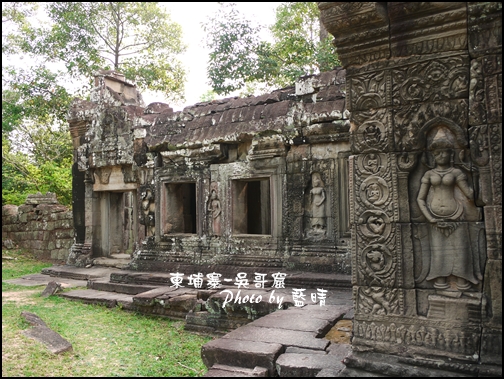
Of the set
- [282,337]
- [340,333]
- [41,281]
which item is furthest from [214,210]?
[282,337]

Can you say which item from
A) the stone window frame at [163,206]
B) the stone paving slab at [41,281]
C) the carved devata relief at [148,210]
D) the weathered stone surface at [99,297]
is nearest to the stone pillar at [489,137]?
the weathered stone surface at [99,297]

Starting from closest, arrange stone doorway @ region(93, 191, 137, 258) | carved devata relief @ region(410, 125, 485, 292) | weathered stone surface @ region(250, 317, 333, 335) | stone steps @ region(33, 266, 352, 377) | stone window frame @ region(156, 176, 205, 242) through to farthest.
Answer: carved devata relief @ region(410, 125, 485, 292)
stone steps @ region(33, 266, 352, 377)
weathered stone surface @ region(250, 317, 333, 335)
stone window frame @ region(156, 176, 205, 242)
stone doorway @ region(93, 191, 137, 258)

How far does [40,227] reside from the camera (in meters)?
12.6

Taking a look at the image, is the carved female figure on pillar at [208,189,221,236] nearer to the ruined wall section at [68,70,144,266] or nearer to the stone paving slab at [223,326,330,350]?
the ruined wall section at [68,70,144,266]

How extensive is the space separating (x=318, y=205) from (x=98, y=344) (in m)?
4.04

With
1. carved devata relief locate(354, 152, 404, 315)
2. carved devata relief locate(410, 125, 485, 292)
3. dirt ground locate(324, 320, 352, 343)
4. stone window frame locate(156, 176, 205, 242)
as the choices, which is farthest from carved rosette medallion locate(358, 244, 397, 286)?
stone window frame locate(156, 176, 205, 242)

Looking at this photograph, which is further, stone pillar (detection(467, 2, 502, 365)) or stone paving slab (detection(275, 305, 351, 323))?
stone paving slab (detection(275, 305, 351, 323))

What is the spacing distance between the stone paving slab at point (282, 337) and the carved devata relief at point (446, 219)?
118 cm

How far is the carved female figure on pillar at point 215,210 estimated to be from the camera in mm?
8000

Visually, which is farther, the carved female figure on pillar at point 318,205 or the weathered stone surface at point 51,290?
the weathered stone surface at point 51,290

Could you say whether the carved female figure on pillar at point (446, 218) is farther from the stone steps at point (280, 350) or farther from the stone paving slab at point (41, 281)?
the stone paving slab at point (41, 281)

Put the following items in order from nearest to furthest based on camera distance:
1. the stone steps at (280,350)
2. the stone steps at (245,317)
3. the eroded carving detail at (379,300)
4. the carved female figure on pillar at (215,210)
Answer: the eroded carving detail at (379,300) → the stone steps at (280,350) → the stone steps at (245,317) → the carved female figure on pillar at (215,210)

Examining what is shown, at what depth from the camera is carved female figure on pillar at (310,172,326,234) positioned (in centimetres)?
697

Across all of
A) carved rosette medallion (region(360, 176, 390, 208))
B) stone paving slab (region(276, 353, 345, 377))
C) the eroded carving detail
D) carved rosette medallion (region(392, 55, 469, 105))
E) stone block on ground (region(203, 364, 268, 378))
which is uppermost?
carved rosette medallion (region(392, 55, 469, 105))
